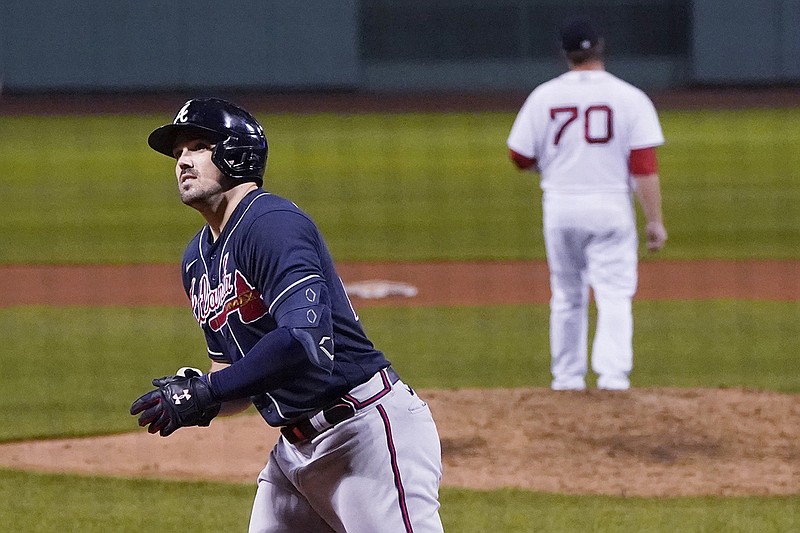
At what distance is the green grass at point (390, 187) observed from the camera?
1614 centimetres

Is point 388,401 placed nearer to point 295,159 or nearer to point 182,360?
point 182,360

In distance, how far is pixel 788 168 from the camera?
2353 centimetres

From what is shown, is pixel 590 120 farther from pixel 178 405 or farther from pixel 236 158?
pixel 178 405

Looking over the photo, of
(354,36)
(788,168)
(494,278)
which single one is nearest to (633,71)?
(354,36)

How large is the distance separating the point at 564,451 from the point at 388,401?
3219mm

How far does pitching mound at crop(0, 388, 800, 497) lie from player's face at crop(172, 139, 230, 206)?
10.2ft

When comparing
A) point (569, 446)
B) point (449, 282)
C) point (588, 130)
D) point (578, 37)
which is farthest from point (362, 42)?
point (569, 446)

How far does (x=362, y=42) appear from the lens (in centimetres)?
3127

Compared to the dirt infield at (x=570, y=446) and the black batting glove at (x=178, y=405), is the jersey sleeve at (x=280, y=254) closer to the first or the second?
the black batting glove at (x=178, y=405)

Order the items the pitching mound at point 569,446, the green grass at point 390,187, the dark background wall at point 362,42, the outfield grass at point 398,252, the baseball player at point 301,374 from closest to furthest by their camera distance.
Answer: the baseball player at point 301,374 → the outfield grass at point 398,252 → the pitching mound at point 569,446 → the green grass at point 390,187 → the dark background wall at point 362,42

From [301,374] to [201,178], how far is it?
1.88ft

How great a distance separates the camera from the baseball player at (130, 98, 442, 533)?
10.9 ft

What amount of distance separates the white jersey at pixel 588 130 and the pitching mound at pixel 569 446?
113cm

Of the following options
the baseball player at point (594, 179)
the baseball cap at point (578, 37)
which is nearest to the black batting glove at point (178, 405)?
the baseball player at point (594, 179)
